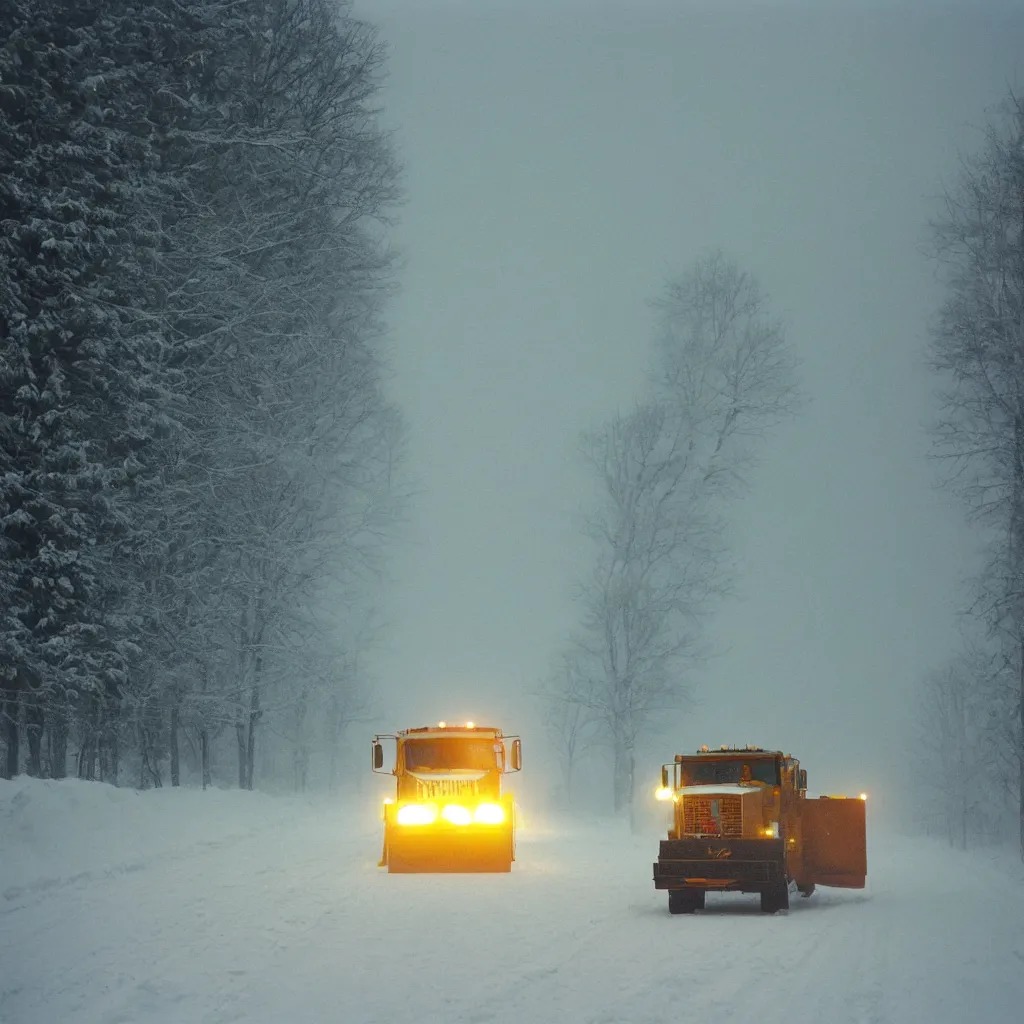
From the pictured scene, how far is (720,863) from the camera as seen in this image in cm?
1634

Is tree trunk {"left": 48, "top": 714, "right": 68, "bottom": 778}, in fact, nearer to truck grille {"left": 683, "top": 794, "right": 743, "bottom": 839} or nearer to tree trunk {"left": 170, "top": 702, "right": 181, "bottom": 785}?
tree trunk {"left": 170, "top": 702, "right": 181, "bottom": 785}

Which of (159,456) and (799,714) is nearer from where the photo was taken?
(159,456)

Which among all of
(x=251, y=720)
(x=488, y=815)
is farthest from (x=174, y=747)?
(x=488, y=815)

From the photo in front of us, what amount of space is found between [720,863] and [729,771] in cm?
193

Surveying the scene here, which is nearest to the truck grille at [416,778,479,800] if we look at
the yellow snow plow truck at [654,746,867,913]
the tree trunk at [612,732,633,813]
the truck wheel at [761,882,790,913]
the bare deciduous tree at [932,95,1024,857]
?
the yellow snow plow truck at [654,746,867,913]

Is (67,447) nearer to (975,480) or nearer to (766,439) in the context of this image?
(975,480)

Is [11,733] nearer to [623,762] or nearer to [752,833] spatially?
[752,833]

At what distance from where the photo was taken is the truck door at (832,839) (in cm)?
1866

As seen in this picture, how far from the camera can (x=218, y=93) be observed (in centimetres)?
2702

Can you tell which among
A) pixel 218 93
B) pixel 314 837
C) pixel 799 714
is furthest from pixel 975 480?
pixel 799 714

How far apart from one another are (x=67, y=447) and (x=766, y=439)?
22479 mm

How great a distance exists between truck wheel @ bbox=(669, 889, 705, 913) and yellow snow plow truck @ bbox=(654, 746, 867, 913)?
0.04 feet

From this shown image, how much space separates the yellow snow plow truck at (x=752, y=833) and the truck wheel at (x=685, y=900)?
1 centimetres

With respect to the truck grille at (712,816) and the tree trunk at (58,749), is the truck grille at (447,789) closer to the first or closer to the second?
the truck grille at (712,816)
